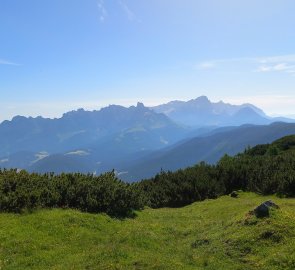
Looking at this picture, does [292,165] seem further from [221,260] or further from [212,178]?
[221,260]

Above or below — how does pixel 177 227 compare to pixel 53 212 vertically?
below

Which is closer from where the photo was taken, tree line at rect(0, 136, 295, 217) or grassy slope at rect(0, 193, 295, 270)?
grassy slope at rect(0, 193, 295, 270)

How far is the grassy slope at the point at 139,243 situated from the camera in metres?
17.1

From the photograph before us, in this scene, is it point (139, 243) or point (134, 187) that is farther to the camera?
point (134, 187)

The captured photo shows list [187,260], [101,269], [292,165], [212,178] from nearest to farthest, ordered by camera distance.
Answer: [101,269], [187,260], [292,165], [212,178]

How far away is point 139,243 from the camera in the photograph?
69.4ft

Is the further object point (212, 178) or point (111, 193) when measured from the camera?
point (212, 178)

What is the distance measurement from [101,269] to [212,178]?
3575 cm

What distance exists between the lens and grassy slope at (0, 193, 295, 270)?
17094 mm

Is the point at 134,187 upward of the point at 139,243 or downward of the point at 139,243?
upward

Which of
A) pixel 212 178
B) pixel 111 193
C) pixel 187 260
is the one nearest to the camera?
pixel 187 260

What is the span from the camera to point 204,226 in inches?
1038

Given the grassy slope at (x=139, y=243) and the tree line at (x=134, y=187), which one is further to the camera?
the tree line at (x=134, y=187)

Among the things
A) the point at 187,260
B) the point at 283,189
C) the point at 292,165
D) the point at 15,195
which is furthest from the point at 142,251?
the point at 292,165
